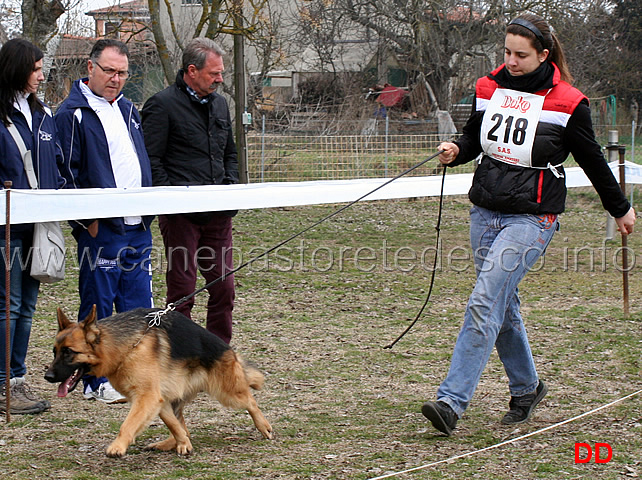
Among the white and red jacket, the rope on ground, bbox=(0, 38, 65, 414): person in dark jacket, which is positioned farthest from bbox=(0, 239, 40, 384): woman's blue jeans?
the white and red jacket

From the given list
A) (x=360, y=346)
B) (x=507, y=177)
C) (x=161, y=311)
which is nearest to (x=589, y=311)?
(x=360, y=346)

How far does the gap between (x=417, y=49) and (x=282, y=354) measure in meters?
23.3

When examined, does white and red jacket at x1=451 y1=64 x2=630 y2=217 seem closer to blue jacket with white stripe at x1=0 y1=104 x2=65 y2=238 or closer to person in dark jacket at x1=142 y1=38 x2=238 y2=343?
person in dark jacket at x1=142 y1=38 x2=238 y2=343

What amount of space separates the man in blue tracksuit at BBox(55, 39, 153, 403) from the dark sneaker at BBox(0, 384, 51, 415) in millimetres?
363

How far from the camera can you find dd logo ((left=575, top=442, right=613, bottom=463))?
352cm

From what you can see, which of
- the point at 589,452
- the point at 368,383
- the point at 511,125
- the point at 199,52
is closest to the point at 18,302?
the point at 199,52

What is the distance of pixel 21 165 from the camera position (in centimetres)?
432

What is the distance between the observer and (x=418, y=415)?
4285 millimetres

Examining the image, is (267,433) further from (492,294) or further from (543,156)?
(543,156)

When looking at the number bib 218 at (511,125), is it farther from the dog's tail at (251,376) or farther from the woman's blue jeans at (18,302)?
the woman's blue jeans at (18,302)

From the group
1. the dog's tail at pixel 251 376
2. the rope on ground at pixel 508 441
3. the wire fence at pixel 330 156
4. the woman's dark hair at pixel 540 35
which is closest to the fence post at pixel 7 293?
the dog's tail at pixel 251 376

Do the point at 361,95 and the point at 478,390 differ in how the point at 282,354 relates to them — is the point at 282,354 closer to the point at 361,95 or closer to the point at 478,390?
the point at 478,390

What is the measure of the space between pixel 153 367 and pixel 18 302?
117 cm

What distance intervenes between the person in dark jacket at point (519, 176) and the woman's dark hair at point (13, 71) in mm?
2583
